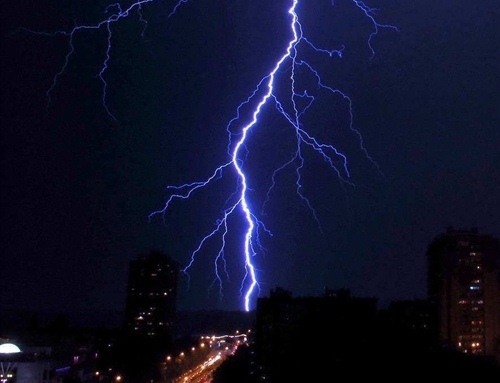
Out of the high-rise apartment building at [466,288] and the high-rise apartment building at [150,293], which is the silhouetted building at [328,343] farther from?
the high-rise apartment building at [150,293]

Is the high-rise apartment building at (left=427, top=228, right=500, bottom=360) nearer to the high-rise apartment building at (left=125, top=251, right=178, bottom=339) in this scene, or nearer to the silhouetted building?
the silhouetted building

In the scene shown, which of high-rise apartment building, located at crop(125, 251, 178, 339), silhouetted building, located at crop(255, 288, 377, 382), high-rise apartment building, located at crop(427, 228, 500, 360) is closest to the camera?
silhouetted building, located at crop(255, 288, 377, 382)

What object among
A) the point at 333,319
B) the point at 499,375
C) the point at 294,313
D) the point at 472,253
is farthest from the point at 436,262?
the point at 499,375

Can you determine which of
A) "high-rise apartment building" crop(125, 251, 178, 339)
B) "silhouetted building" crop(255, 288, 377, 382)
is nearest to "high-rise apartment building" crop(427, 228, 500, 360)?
"silhouetted building" crop(255, 288, 377, 382)

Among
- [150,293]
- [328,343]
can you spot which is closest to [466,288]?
[150,293]

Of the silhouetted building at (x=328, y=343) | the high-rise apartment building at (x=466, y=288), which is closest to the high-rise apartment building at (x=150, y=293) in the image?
the high-rise apartment building at (x=466, y=288)
